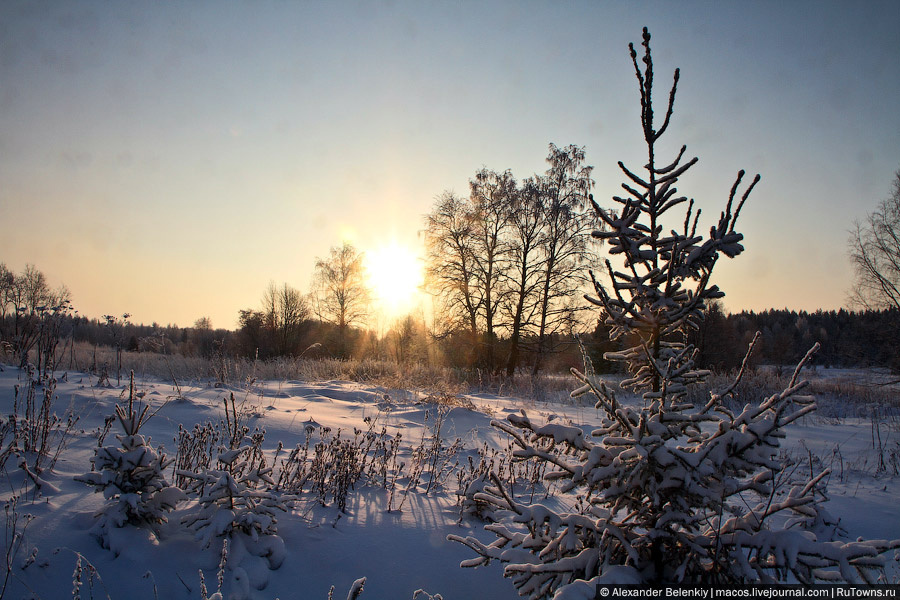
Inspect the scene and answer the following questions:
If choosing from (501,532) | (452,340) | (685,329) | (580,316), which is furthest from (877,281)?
(501,532)

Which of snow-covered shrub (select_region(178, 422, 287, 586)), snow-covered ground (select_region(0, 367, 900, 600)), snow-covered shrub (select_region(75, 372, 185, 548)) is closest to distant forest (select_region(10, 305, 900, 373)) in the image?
snow-covered ground (select_region(0, 367, 900, 600))

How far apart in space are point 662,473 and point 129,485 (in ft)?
8.56

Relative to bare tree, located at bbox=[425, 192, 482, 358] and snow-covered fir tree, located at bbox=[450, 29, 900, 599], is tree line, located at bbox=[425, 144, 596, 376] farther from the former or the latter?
snow-covered fir tree, located at bbox=[450, 29, 900, 599]

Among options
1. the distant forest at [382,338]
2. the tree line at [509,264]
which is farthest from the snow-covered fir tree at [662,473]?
the tree line at [509,264]

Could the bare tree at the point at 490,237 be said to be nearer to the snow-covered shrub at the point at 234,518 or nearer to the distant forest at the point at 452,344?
the distant forest at the point at 452,344

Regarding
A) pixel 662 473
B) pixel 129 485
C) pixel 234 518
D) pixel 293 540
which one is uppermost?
pixel 662 473

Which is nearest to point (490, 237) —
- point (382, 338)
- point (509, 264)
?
point (509, 264)

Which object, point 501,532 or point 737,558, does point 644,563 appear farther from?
point 501,532

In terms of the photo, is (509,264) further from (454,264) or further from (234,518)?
(234,518)

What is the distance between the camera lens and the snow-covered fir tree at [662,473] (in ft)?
5.06

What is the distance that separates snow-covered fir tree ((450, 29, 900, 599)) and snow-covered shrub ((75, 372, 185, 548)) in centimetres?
169

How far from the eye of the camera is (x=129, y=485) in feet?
7.53

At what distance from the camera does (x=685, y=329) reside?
2.17 m

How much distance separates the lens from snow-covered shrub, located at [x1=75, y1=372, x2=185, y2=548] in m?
2.23
